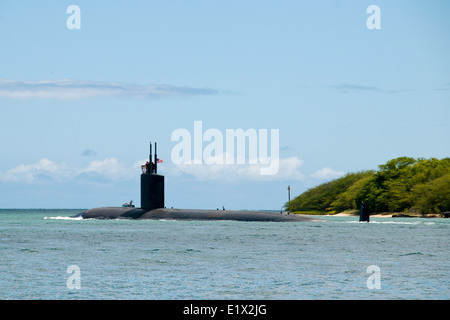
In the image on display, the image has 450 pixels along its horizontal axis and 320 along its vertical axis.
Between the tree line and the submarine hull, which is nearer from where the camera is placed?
the submarine hull

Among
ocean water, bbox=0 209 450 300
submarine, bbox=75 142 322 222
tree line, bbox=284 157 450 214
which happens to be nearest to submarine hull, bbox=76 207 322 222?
submarine, bbox=75 142 322 222

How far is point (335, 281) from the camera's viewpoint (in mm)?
23016

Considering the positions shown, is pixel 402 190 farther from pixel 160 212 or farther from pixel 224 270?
pixel 224 270

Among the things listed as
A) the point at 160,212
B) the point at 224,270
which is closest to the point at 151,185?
the point at 160,212

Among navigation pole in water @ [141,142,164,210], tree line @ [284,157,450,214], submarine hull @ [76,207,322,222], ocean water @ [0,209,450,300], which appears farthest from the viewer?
tree line @ [284,157,450,214]

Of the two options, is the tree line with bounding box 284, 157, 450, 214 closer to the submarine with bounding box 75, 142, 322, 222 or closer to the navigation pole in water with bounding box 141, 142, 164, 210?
the submarine with bounding box 75, 142, 322, 222

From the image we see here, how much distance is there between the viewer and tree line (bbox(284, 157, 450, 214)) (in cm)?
10955

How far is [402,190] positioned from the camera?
394 feet

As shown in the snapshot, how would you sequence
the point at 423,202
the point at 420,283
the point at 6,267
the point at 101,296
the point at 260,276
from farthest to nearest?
the point at 423,202
the point at 6,267
the point at 260,276
the point at 420,283
the point at 101,296
